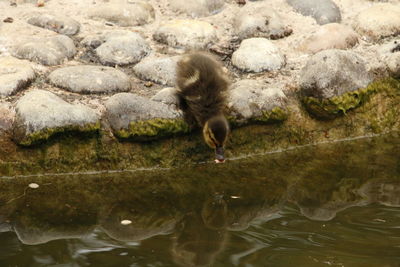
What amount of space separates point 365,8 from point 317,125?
7.52 feet

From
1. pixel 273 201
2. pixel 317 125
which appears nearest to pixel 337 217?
pixel 273 201

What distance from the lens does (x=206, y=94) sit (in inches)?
235

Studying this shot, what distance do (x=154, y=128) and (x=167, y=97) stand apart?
0.38m

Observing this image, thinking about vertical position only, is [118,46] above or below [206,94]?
below

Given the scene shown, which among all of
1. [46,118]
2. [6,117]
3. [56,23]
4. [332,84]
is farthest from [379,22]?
[6,117]

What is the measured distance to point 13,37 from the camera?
722 centimetres

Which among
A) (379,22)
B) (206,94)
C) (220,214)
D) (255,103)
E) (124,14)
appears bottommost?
(220,214)

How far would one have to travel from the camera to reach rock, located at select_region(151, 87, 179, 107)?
6.30 meters

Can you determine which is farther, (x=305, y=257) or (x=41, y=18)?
(x=41, y=18)

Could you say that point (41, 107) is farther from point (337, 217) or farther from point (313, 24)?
point (313, 24)

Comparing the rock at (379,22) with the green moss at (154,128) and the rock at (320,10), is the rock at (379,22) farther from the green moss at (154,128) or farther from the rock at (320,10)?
the green moss at (154,128)

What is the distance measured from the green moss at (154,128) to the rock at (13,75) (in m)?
1.08

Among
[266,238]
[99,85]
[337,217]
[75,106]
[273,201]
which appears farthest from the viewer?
[99,85]

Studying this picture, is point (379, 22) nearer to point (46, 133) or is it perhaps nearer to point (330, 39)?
point (330, 39)
